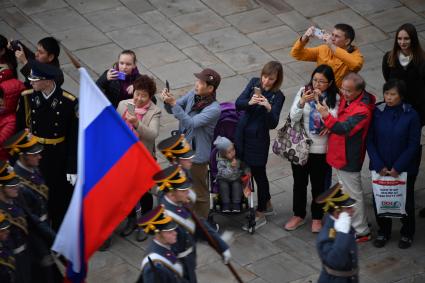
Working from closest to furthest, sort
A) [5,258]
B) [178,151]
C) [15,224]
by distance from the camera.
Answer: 1. [5,258]
2. [15,224]
3. [178,151]

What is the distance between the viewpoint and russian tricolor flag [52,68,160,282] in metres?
8.86

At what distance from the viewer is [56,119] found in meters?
11.3

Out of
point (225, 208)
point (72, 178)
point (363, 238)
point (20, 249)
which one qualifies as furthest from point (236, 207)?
point (20, 249)

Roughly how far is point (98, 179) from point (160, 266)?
92cm

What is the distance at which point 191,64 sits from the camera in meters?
15.1

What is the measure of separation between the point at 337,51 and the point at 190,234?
3228 millimetres

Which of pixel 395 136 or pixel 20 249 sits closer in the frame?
pixel 20 249

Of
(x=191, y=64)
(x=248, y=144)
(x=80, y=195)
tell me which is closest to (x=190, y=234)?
(x=80, y=195)

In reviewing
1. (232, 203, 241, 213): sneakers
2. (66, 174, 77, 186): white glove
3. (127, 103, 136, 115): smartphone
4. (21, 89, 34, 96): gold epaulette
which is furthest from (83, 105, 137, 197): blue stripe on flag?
(232, 203, 241, 213): sneakers

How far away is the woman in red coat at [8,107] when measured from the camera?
11.7 metres

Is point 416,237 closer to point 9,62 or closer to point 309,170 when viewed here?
point 309,170

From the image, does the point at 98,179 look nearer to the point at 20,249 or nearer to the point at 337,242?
the point at 20,249

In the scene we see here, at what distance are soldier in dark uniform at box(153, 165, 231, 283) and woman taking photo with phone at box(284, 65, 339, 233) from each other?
209cm

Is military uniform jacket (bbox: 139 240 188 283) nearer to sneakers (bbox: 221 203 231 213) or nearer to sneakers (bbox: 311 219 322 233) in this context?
sneakers (bbox: 221 203 231 213)
